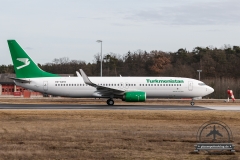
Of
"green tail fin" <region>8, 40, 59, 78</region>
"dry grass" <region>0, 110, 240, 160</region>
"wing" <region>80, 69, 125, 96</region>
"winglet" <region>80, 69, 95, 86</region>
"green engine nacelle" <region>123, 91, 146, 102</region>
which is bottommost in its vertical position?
"dry grass" <region>0, 110, 240, 160</region>

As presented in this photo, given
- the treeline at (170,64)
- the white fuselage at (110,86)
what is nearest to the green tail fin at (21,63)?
the white fuselage at (110,86)

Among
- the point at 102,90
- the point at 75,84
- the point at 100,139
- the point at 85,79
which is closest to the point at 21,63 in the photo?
the point at 75,84

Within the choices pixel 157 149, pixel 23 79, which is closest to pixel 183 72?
pixel 23 79

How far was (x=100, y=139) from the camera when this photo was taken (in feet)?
55.1

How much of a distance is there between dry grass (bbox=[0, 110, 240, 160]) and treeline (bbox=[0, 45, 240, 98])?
5816 cm

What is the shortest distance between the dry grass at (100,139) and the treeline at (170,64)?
58.2 m

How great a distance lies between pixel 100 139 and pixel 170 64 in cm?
7916

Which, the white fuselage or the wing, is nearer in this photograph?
the wing

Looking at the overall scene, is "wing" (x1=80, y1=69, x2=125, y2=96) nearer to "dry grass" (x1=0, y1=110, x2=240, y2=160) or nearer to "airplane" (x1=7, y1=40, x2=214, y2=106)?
"airplane" (x1=7, y1=40, x2=214, y2=106)

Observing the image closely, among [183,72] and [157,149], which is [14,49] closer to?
Result: [157,149]

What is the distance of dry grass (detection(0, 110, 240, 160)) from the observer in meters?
13.5

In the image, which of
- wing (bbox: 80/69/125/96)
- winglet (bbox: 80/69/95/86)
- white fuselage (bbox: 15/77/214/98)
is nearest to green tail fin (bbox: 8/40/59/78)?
white fuselage (bbox: 15/77/214/98)

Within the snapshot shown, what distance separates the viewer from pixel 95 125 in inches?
862

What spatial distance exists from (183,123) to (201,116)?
431 cm
